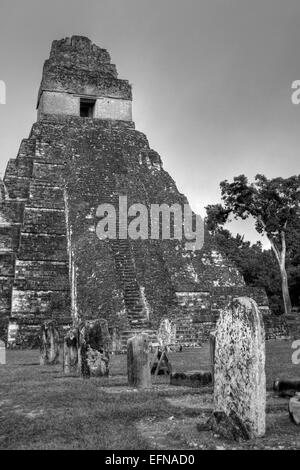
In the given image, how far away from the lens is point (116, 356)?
14.7 meters

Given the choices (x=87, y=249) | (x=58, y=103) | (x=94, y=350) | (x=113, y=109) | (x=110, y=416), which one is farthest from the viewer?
(x=113, y=109)

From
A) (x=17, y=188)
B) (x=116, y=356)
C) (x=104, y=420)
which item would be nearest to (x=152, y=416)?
(x=104, y=420)

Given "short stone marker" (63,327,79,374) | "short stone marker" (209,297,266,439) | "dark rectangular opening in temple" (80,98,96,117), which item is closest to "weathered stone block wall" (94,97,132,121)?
"dark rectangular opening in temple" (80,98,96,117)

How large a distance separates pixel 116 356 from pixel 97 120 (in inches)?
620

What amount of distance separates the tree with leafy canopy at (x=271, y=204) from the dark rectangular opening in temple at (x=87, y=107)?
372 inches

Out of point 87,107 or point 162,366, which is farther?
point 87,107

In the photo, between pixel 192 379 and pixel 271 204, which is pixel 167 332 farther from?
pixel 271 204

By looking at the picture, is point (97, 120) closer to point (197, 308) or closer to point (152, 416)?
point (197, 308)

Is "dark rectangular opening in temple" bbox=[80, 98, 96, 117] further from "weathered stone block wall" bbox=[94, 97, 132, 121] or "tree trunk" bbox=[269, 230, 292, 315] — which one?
"tree trunk" bbox=[269, 230, 292, 315]

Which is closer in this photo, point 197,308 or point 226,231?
point 197,308

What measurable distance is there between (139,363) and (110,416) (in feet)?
9.33

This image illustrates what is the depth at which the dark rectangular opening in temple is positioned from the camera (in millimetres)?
27853

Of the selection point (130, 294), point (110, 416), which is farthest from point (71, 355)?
point (130, 294)

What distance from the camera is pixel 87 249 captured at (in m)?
19.2
